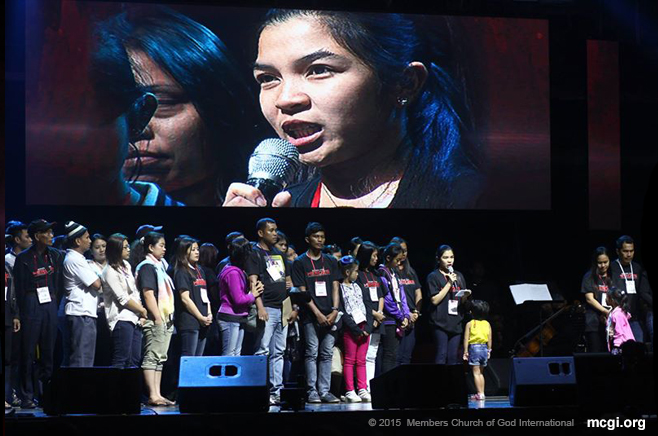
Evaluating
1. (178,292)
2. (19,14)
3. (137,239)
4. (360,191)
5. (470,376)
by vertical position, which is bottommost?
(470,376)

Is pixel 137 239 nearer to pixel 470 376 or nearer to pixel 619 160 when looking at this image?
pixel 470 376

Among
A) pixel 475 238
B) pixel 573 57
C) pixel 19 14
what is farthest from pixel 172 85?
pixel 573 57

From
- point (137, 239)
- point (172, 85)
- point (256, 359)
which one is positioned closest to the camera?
point (256, 359)

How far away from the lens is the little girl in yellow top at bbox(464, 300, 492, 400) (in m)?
7.84

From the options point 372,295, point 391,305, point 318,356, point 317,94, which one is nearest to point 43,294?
point 318,356

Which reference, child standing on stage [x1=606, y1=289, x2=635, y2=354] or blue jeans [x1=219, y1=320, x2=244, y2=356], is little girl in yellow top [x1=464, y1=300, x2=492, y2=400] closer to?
child standing on stage [x1=606, y1=289, x2=635, y2=354]

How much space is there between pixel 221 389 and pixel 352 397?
236 cm

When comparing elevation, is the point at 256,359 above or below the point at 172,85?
below

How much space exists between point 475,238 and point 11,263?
454 cm

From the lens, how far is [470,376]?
8.13 m

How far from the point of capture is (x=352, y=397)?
25.1 ft

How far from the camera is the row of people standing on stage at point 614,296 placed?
845 cm

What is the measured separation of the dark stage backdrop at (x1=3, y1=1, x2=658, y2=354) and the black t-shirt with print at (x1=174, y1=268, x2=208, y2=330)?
114 centimetres

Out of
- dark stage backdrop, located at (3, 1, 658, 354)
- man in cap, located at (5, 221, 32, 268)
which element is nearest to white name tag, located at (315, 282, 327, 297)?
dark stage backdrop, located at (3, 1, 658, 354)
